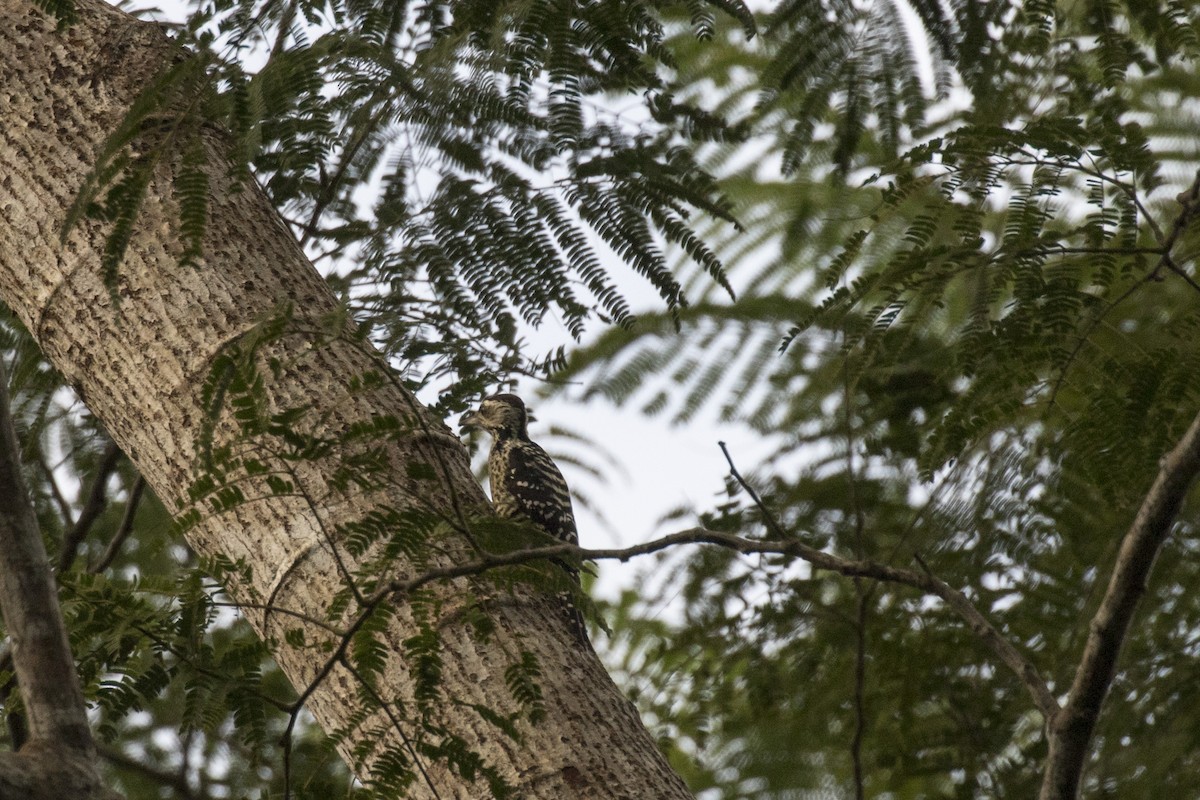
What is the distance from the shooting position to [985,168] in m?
3.26

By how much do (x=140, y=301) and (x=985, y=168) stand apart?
2310 millimetres

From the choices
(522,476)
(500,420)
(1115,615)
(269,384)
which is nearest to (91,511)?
(269,384)

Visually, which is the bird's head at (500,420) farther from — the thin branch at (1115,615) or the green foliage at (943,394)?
the thin branch at (1115,615)

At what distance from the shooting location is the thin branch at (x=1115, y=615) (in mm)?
2232

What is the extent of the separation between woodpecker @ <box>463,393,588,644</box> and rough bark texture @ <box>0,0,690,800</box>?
87.1 inches

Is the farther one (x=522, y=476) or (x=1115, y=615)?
(x=522, y=476)

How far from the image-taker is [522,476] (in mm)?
6129

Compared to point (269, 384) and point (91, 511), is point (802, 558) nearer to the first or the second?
point (269, 384)

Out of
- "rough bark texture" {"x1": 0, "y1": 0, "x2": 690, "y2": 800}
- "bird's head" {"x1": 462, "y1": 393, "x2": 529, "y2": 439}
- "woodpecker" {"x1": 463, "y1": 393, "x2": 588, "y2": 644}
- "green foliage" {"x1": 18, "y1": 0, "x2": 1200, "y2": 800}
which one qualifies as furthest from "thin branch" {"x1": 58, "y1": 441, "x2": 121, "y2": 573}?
"bird's head" {"x1": 462, "y1": 393, "x2": 529, "y2": 439}

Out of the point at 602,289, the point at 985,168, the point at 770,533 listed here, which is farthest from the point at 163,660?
the point at 770,533

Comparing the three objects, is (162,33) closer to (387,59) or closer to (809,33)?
(387,59)

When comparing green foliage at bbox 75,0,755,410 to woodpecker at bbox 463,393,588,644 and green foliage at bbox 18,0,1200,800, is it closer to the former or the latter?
green foliage at bbox 18,0,1200,800

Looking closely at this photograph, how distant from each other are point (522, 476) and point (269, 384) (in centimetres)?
283

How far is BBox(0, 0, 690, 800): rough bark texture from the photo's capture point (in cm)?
305
